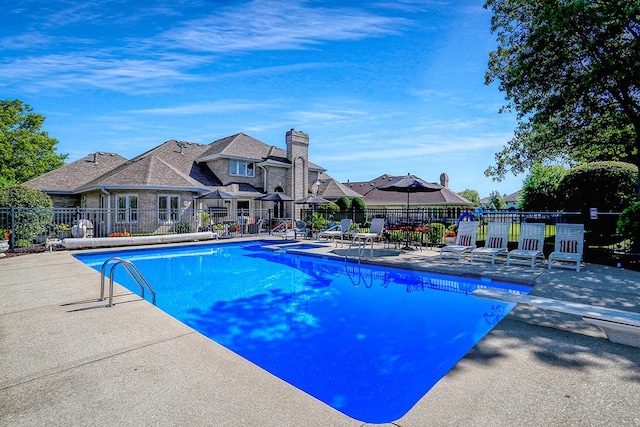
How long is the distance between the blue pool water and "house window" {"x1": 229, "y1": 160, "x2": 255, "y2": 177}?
1449 centimetres

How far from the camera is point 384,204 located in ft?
122

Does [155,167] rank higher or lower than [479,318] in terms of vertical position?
higher

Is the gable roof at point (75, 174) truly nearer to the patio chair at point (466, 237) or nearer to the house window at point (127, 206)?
the house window at point (127, 206)

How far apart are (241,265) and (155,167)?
12984 mm

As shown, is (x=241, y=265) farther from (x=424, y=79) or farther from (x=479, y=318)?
(x=424, y=79)

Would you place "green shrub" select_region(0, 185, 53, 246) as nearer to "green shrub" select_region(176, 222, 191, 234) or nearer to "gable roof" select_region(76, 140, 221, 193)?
"gable roof" select_region(76, 140, 221, 193)

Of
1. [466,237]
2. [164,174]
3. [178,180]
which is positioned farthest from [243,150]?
[466,237]

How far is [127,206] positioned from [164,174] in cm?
284

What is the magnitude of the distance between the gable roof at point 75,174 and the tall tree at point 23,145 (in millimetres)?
12878

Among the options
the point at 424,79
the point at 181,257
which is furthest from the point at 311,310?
the point at 424,79

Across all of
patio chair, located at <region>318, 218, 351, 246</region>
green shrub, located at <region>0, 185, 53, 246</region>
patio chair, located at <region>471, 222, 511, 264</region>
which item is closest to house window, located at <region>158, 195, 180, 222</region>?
green shrub, located at <region>0, 185, 53, 246</region>

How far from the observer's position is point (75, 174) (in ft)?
76.0

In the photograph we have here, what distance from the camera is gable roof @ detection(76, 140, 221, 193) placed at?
62.8 feet

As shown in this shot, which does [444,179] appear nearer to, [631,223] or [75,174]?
[631,223]
